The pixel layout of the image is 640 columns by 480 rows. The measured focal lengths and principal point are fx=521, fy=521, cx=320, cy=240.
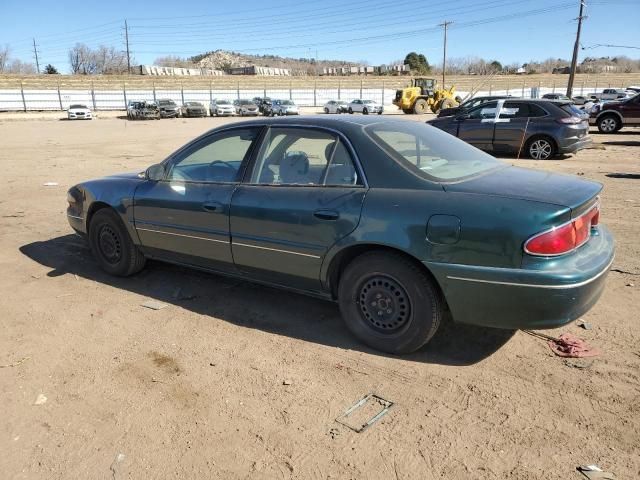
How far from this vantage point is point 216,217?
169 inches

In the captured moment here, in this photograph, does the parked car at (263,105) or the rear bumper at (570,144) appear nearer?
the rear bumper at (570,144)

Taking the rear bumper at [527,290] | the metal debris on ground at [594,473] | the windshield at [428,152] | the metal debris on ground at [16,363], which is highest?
the windshield at [428,152]

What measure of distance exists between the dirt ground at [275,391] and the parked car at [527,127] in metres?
8.58

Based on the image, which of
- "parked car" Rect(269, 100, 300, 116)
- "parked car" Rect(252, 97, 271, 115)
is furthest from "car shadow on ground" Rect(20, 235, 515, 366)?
"parked car" Rect(252, 97, 271, 115)

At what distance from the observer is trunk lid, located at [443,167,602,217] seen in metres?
3.16

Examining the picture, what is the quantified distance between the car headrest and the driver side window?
377mm

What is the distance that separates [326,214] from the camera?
3631mm

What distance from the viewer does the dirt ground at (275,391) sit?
103 inches

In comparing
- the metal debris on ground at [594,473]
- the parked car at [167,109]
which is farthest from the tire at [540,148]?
the parked car at [167,109]

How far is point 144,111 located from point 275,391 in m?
41.6

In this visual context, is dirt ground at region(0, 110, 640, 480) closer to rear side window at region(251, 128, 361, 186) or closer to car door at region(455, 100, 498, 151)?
rear side window at region(251, 128, 361, 186)

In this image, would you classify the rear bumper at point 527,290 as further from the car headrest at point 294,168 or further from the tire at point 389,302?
the car headrest at point 294,168

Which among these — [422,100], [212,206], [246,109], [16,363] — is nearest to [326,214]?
[212,206]

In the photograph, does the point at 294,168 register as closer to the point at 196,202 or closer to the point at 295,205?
the point at 295,205
